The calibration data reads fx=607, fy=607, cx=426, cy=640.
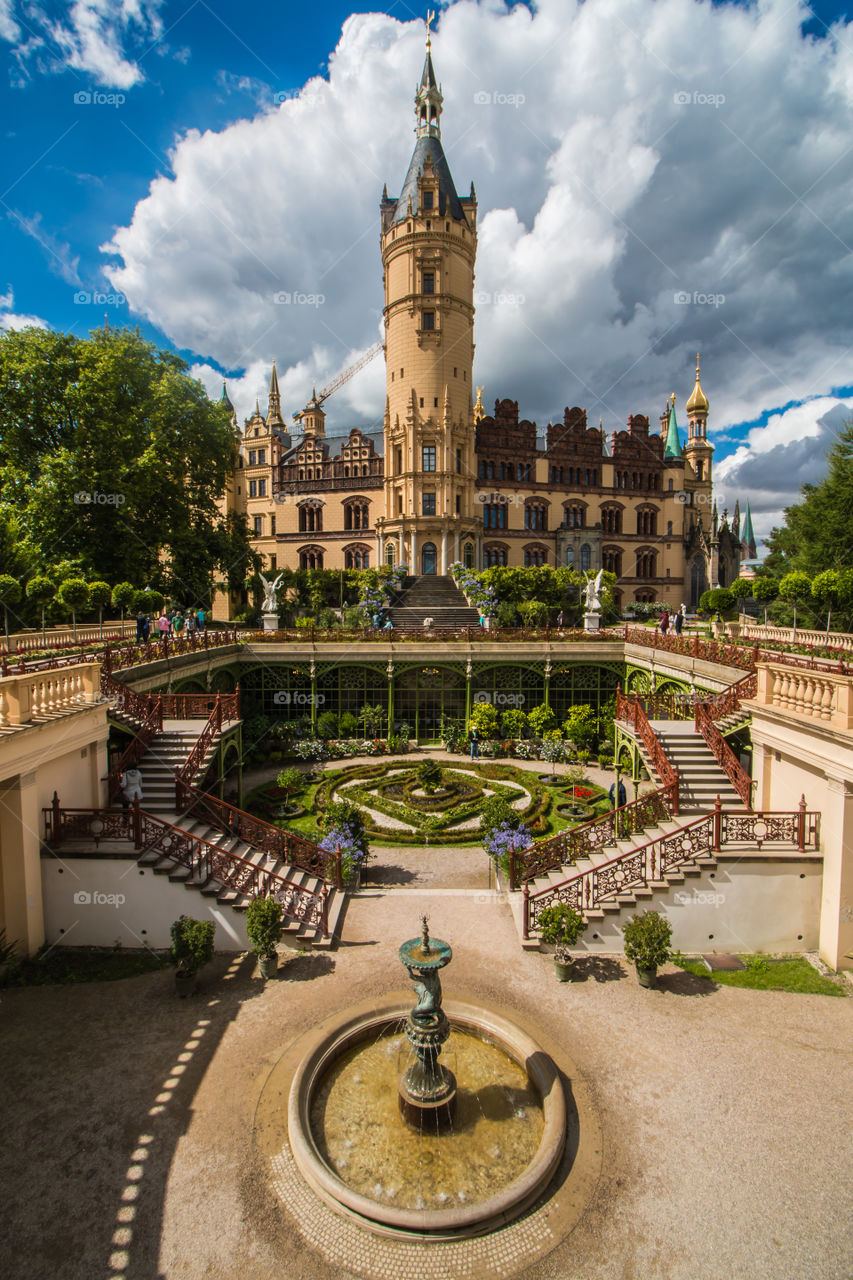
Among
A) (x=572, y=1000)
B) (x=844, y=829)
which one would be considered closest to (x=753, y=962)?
(x=844, y=829)

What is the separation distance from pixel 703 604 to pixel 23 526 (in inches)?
1196


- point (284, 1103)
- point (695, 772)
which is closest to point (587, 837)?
point (695, 772)

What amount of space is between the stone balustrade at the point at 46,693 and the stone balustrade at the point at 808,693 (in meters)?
14.1

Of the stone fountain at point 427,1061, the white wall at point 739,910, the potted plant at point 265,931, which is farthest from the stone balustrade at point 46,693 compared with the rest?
the white wall at point 739,910

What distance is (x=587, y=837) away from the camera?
13094mm

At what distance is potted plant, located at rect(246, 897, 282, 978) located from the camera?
10.2 m

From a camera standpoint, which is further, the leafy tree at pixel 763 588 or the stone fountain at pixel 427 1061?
the leafy tree at pixel 763 588

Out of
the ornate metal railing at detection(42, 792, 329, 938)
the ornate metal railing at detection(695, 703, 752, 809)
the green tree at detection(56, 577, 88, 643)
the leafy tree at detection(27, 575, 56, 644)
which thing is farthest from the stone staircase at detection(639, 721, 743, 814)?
the leafy tree at detection(27, 575, 56, 644)

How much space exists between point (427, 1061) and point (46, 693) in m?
9.41

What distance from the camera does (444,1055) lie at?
8594 millimetres

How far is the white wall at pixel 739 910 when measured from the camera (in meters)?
11.2

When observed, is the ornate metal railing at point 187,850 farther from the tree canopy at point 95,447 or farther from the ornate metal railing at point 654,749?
the tree canopy at point 95,447

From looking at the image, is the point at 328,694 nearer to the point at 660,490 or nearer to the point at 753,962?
the point at 753,962

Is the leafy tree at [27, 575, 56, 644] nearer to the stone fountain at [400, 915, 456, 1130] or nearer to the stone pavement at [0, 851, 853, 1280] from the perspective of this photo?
the stone pavement at [0, 851, 853, 1280]
